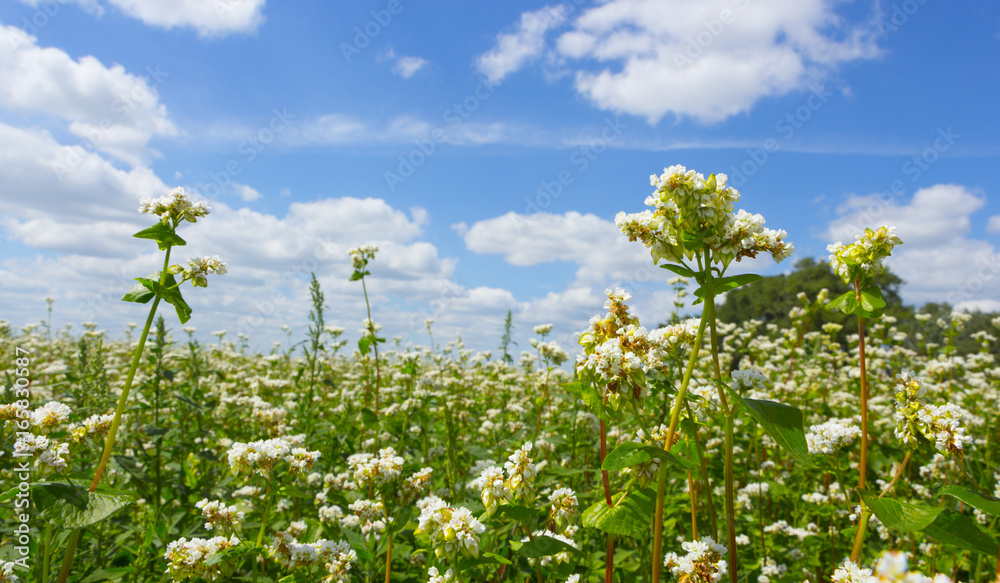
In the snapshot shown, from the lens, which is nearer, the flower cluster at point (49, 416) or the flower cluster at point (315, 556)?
the flower cluster at point (315, 556)

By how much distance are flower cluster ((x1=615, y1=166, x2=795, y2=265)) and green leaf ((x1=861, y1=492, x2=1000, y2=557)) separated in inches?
38.6

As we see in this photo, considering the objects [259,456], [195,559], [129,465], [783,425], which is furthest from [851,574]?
[129,465]

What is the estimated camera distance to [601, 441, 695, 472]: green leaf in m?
1.57

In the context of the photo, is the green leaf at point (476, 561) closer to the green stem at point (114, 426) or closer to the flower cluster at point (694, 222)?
the flower cluster at point (694, 222)

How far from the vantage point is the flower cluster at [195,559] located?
8.20ft

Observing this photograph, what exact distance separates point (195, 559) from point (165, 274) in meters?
1.48

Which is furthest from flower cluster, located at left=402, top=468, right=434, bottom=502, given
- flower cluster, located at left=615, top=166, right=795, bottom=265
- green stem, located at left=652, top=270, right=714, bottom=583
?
flower cluster, located at left=615, top=166, right=795, bottom=265

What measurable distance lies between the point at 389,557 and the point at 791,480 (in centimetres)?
469

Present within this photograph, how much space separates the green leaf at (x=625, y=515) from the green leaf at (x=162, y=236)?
2543 mm

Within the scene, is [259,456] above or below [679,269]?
below

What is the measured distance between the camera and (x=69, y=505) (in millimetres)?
2146

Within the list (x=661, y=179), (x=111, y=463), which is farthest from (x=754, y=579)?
(x=111, y=463)

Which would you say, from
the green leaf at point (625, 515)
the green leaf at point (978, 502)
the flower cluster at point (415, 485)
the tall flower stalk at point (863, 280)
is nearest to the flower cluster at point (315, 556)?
the flower cluster at point (415, 485)

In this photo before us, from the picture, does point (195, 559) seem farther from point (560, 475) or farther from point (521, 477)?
point (560, 475)
